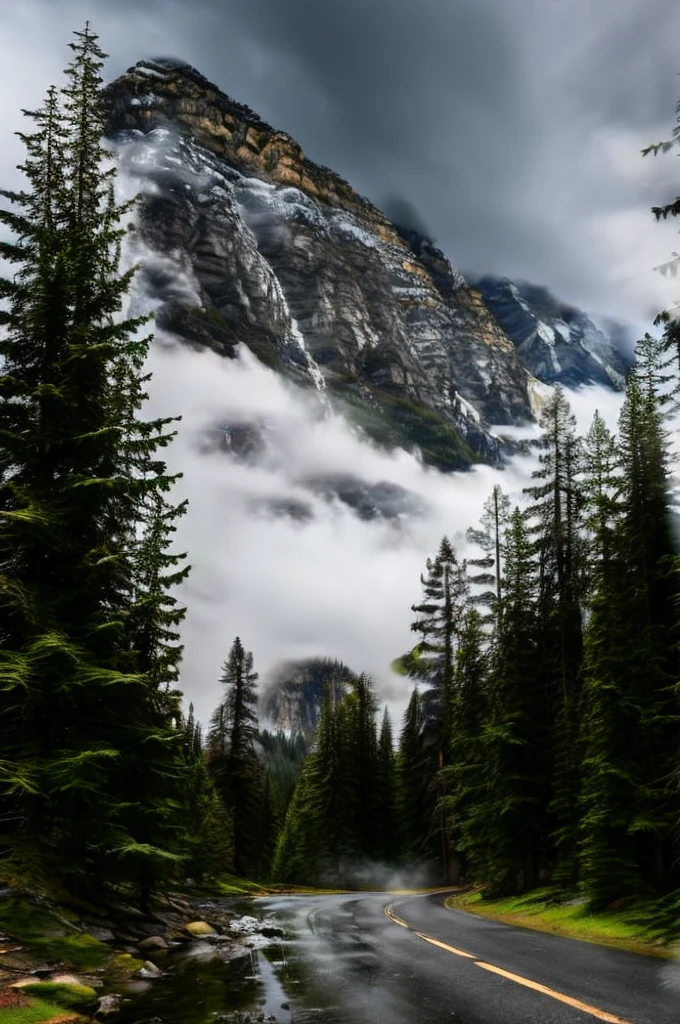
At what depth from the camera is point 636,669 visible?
1842cm

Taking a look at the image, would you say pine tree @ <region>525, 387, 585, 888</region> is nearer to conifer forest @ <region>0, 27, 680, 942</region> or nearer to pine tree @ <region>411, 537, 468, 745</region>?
conifer forest @ <region>0, 27, 680, 942</region>

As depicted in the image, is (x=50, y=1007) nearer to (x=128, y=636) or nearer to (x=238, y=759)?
(x=128, y=636)

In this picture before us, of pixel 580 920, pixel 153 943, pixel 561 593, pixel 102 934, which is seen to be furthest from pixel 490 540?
pixel 102 934

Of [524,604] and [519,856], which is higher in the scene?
[524,604]

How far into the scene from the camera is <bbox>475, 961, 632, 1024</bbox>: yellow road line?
5.83 metres

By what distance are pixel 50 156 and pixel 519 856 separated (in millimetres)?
29261

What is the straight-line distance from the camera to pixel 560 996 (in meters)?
6.82

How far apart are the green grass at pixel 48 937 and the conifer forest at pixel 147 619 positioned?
1.08 metres

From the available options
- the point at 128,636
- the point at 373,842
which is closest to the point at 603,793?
the point at 128,636

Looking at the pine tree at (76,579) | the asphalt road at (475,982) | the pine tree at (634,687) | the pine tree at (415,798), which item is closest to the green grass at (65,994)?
the asphalt road at (475,982)

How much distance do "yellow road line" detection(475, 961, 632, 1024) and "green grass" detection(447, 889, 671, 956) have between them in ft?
14.0

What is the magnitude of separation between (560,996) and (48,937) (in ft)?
23.5

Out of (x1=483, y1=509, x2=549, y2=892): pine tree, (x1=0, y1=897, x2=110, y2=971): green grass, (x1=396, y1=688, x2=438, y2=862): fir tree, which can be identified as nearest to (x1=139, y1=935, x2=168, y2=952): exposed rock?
(x1=0, y1=897, x2=110, y2=971): green grass

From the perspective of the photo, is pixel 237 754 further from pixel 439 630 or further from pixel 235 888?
pixel 439 630
